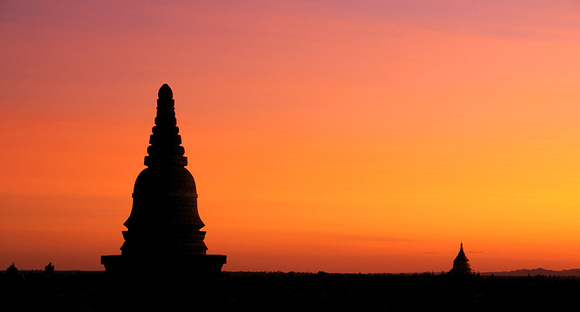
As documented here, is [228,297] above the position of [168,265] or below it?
above

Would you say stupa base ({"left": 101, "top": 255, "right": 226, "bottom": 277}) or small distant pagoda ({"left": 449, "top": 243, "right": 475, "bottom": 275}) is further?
small distant pagoda ({"left": 449, "top": 243, "right": 475, "bottom": 275})

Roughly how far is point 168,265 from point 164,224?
7.54 feet

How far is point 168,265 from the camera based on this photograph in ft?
215

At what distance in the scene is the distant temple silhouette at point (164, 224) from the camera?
2586 inches

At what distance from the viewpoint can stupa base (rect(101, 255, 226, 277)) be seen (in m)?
65.4

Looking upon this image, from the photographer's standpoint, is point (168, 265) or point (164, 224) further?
point (164, 224)

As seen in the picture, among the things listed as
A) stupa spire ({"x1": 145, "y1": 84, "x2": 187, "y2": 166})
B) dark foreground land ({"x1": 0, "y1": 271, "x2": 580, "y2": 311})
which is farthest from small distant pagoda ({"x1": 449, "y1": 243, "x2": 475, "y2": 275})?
stupa spire ({"x1": 145, "y1": 84, "x2": 187, "y2": 166})

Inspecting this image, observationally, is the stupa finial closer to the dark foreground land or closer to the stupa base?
the stupa base

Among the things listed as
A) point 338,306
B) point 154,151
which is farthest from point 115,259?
point 338,306

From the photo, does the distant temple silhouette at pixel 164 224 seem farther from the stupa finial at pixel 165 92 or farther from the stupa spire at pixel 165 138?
the stupa finial at pixel 165 92

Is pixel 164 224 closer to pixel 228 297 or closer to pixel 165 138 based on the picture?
pixel 165 138

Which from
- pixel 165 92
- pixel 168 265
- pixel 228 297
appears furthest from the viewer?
pixel 228 297

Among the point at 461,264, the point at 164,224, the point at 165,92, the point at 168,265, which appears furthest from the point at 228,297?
the point at 168,265

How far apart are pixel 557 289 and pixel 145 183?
293 ft
